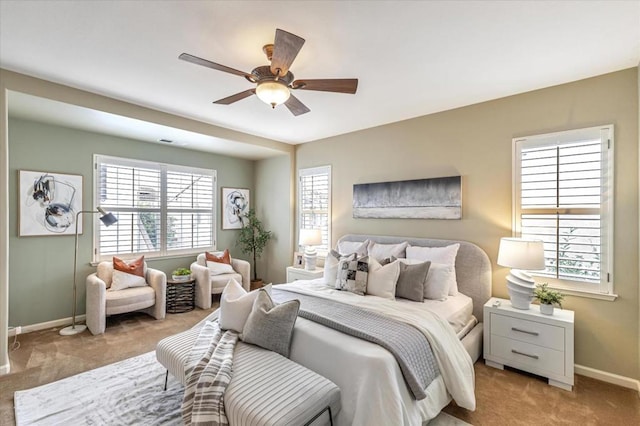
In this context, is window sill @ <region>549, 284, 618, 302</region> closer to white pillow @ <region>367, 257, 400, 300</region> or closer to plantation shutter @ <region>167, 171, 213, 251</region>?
white pillow @ <region>367, 257, 400, 300</region>

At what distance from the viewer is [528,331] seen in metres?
2.64

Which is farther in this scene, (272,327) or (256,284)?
(256,284)

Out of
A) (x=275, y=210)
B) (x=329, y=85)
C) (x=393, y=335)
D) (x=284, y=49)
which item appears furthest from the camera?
(x=275, y=210)

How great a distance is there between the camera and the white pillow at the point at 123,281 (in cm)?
390

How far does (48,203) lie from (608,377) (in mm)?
6249

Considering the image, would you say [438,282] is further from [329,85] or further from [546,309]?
[329,85]

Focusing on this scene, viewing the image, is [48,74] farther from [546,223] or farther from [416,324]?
[546,223]

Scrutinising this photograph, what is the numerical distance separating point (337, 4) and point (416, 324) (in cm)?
217

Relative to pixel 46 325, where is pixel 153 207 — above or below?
above

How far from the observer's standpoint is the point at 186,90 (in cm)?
304

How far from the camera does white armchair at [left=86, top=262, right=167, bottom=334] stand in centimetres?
351

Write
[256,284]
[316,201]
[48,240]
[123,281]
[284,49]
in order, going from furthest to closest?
[256,284] → [316,201] → [123,281] → [48,240] → [284,49]

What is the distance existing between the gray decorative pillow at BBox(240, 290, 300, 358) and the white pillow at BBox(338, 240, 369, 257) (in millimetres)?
1806

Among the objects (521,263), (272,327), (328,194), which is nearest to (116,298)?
(272,327)
